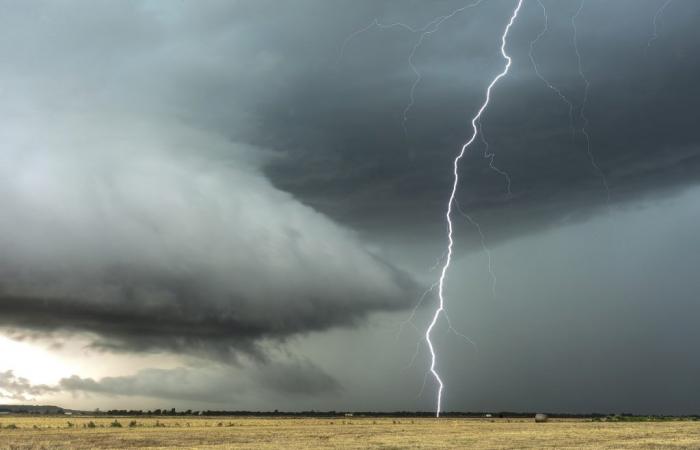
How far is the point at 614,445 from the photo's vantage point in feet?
112

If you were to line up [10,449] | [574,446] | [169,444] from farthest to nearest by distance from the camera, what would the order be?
[169,444] < [574,446] < [10,449]

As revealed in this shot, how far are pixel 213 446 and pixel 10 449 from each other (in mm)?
9690

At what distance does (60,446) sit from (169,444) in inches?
223

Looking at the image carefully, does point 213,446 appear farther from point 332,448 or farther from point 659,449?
point 659,449

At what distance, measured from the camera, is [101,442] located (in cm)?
3803

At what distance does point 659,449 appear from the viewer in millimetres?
31391

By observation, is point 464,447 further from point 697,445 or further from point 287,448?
point 697,445

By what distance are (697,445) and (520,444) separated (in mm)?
8964

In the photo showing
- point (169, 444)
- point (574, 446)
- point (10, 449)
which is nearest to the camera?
point (10, 449)

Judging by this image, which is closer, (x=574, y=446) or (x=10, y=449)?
(x=10, y=449)

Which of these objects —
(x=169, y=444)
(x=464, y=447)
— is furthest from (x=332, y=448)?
(x=169, y=444)

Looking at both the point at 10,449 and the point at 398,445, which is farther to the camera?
the point at 398,445

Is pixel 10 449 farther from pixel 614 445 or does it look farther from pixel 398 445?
pixel 614 445

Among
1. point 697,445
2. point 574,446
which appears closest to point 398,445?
point 574,446
